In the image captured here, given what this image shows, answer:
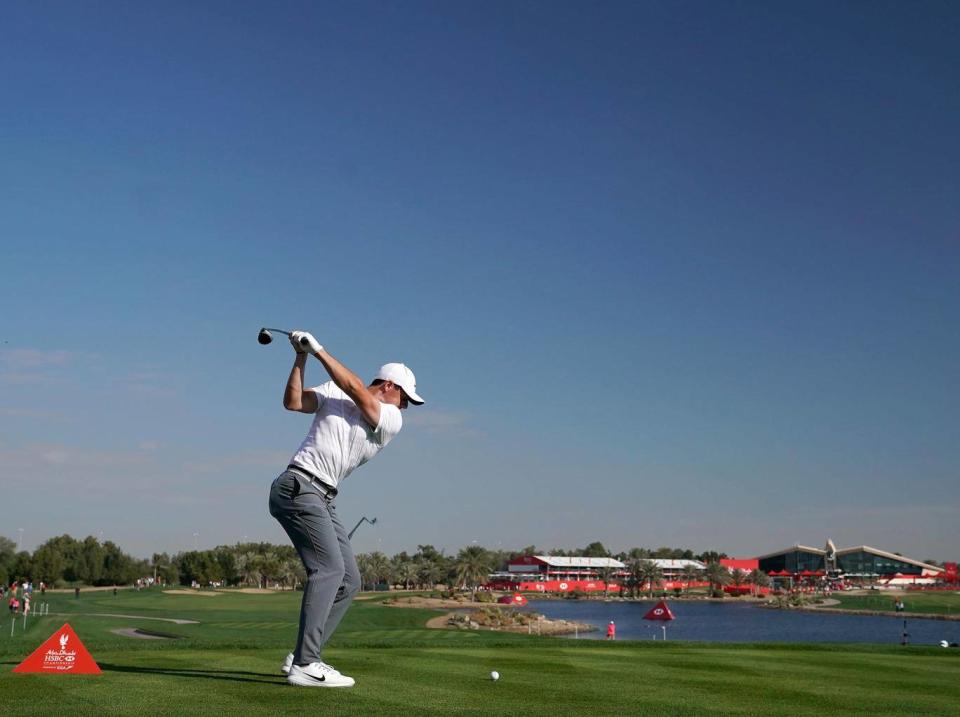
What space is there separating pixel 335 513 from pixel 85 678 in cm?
251

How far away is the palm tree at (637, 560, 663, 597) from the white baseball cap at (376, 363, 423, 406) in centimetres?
18726

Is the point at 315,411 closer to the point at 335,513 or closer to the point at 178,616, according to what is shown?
the point at 335,513

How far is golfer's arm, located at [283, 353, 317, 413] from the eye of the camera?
24.5 ft

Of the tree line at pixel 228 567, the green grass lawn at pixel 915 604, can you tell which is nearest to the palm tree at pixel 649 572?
the tree line at pixel 228 567

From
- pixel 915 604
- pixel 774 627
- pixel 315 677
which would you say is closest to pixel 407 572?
pixel 915 604

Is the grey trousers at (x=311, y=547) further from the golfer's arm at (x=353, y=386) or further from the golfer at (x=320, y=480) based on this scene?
the golfer's arm at (x=353, y=386)

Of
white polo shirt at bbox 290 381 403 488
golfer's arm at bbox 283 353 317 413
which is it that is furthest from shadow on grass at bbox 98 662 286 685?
golfer's arm at bbox 283 353 317 413

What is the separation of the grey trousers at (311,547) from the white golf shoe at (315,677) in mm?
66

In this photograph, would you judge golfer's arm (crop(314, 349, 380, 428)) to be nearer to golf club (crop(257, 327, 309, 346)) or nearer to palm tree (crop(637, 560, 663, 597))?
golf club (crop(257, 327, 309, 346))

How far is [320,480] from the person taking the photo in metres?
7.49

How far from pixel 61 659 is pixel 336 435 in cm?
332

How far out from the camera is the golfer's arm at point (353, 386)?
718cm

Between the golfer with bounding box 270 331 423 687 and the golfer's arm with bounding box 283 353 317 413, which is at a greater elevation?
the golfer's arm with bounding box 283 353 317 413

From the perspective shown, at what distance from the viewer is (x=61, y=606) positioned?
73.0 metres
